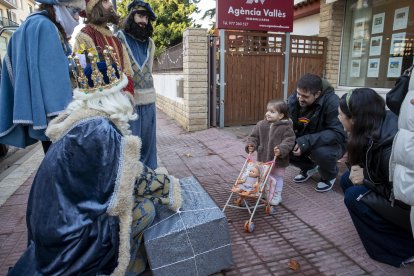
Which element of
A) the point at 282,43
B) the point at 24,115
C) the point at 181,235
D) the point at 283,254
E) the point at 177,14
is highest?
the point at 177,14

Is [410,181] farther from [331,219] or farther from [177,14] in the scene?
[177,14]

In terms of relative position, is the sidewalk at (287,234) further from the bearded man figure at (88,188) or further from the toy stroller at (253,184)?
the bearded man figure at (88,188)

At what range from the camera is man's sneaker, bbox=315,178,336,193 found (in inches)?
150

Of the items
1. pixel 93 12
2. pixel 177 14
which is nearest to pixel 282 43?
pixel 93 12

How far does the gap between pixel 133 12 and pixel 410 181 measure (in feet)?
→ 10.3

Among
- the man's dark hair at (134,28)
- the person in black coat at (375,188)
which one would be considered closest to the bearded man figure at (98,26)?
the man's dark hair at (134,28)

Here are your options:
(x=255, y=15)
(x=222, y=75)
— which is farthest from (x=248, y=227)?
(x=255, y=15)

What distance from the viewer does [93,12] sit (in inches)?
126

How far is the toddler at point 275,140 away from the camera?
3.22m

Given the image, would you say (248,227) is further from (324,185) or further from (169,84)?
(169,84)

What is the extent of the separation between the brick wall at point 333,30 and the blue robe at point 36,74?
6516 mm

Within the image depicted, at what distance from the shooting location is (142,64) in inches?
147

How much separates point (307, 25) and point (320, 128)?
249 inches

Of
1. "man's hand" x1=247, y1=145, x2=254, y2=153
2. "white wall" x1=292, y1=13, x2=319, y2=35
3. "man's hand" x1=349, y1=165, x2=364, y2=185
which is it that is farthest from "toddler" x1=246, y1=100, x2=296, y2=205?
"white wall" x1=292, y1=13, x2=319, y2=35
